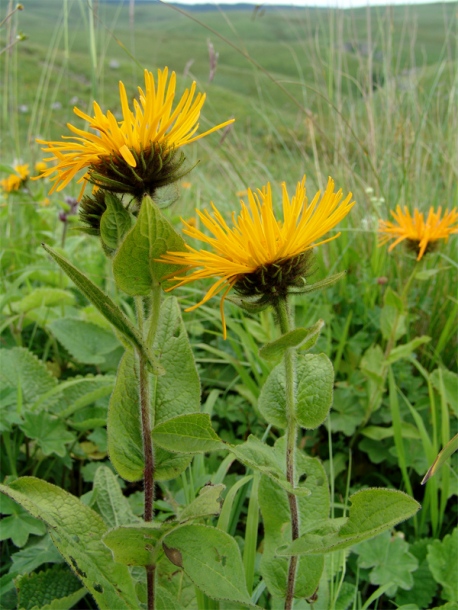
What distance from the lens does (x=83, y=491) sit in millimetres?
1570

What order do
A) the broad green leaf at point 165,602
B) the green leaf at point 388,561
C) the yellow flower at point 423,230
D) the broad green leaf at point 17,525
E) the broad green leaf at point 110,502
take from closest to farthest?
the broad green leaf at point 165,602
the broad green leaf at point 110,502
the broad green leaf at point 17,525
the green leaf at point 388,561
the yellow flower at point 423,230

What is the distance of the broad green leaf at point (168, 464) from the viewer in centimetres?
96

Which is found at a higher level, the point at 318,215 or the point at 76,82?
the point at 76,82

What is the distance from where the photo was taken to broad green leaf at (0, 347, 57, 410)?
1528 mm

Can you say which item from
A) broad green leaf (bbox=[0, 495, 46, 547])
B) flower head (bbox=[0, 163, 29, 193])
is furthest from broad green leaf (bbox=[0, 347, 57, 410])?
flower head (bbox=[0, 163, 29, 193])

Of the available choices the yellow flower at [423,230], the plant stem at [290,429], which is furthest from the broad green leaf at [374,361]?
the plant stem at [290,429]

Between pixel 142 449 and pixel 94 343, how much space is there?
2.80ft

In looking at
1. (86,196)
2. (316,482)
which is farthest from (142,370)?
(316,482)

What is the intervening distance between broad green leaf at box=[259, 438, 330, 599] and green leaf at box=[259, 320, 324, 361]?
1.04ft

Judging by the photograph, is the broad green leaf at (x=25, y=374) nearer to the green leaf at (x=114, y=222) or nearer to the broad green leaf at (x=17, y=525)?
the broad green leaf at (x=17, y=525)

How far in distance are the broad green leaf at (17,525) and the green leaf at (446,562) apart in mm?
940

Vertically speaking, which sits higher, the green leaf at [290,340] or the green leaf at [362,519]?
the green leaf at [290,340]

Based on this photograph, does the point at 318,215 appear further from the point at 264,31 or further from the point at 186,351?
the point at 264,31

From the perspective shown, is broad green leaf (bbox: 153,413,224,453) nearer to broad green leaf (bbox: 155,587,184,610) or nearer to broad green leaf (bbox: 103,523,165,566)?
broad green leaf (bbox: 103,523,165,566)
